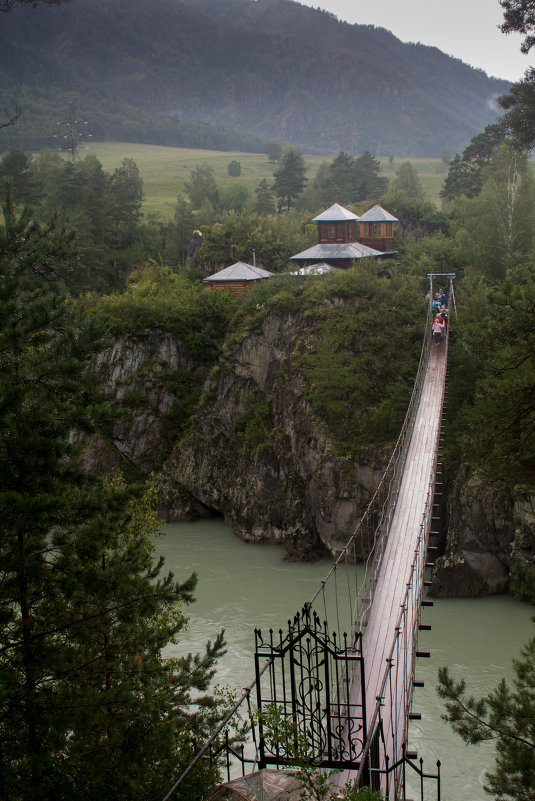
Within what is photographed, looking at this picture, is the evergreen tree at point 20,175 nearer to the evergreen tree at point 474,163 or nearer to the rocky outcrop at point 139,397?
the rocky outcrop at point 139,397

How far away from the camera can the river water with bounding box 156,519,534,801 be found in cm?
1466

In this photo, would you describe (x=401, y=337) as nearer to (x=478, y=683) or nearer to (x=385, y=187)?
(x=478, y=683)

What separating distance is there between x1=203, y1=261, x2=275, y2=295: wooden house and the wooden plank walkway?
14783 millimetres

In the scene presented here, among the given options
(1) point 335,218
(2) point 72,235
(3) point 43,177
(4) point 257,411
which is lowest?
(4) point 257,411

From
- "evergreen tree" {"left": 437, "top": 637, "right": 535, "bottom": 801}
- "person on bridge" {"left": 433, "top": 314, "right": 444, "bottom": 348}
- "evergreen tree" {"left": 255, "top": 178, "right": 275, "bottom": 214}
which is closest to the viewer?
"evergreen tree" {"left": 437, "top": 637, "right": 535, "bottom": 801}

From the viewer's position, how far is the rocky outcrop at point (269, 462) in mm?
23641

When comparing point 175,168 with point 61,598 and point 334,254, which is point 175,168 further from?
point 61,598

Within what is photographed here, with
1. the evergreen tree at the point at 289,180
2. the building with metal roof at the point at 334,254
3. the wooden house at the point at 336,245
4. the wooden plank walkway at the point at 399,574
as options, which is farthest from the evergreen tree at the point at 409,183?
the wooden plank walkway at the point at 399,574

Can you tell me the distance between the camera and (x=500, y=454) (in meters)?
11.6

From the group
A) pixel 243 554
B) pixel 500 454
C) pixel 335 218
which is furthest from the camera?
pixel 335 218

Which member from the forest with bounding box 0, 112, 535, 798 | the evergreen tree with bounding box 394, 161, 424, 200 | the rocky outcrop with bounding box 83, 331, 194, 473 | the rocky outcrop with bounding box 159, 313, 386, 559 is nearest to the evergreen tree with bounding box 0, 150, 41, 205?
the forest with bounding box 0, 112, 535, 798

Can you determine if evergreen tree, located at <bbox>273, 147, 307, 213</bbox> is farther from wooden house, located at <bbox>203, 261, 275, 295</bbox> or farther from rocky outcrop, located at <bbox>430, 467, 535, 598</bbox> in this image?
rocky outcrop, located at <bbox>430, 467, 535, 598</bbox>

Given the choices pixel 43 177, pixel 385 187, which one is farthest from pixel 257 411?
pixel 385 187

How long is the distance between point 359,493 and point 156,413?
393 inches
